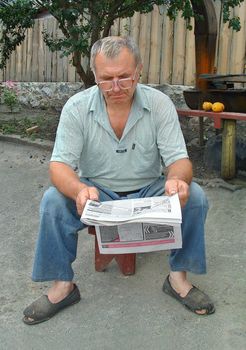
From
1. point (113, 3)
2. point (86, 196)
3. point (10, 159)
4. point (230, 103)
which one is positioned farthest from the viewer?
point (10, 159)

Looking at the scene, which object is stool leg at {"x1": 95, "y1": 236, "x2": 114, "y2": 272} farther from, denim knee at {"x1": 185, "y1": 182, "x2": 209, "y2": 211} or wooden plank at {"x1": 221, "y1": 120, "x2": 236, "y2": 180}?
wooden plank at {"x1": 221, "y1": 120, "x2": 236, "y2": 180}

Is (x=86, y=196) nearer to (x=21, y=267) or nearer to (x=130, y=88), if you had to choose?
(x=130, y=88)

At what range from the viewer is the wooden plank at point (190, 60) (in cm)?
663

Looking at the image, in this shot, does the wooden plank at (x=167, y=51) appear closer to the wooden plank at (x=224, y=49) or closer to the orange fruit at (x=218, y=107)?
the wooden plank at (x=224, y=49)

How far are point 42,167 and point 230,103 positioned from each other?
7.06 feet

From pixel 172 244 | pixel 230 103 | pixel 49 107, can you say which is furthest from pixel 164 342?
pixel 49 107

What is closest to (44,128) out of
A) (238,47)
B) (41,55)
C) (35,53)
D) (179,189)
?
(41,55)

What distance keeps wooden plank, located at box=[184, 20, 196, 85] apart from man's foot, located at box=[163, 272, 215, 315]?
14.5ft

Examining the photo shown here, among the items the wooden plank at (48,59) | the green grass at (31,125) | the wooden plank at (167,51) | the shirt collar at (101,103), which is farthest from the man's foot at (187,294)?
the wooden plank at (48,59)

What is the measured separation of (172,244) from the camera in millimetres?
2453

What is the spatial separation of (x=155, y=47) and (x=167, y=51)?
23 centimetres

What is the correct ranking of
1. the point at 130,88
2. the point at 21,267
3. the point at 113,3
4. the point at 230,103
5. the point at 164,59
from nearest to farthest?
the point at 130,88
the point at 21,267
the point at 230,103
the point at 113,3
the point at 164,59

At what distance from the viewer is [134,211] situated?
7.44 feet

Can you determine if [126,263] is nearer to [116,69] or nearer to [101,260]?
[101,260]
